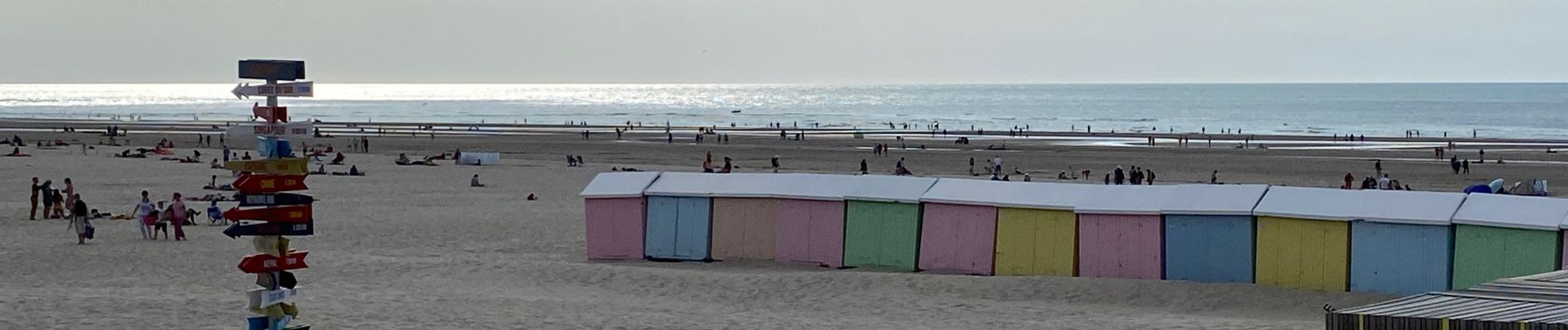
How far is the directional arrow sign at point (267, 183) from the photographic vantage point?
995 cm

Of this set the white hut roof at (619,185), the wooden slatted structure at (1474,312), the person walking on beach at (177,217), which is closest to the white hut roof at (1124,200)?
the white hut roof at (619,185)

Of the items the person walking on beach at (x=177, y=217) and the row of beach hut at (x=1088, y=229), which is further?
the person walking on beach at (x=177, y=217)

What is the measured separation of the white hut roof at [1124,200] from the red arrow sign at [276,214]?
32.6 ft

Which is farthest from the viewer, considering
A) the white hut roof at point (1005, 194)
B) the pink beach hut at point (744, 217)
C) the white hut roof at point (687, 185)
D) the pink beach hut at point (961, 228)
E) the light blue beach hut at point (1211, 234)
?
the white hut roof at point (687, 185)

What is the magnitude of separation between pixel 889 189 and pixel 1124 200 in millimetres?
2827

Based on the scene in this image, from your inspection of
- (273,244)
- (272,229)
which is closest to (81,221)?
(273,244)

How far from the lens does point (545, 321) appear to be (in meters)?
14.5

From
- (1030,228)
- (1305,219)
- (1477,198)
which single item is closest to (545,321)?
(1030,228)

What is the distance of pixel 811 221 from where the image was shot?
64.7 ft

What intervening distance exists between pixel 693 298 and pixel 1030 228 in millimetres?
4057

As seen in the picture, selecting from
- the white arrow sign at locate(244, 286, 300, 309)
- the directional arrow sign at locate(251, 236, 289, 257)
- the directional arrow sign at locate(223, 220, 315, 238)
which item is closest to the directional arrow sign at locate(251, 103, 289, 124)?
the directional arrow sign at locate(223, 220, 315, 238)

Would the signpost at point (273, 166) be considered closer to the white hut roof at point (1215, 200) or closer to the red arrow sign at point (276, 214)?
the red arrow sign at point (276, 214)

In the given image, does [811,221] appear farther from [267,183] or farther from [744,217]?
[267,183]

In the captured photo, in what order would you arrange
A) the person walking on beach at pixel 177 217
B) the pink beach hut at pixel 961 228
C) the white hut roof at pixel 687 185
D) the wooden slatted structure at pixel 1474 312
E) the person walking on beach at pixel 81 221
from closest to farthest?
the wooden slatted structure at pixel 1474 312, the pink beach hut at pixel 961 228, the white hut roof at pixel 687 185, the person walking on beach at pixel 81 221, the person walking on beach at pixel 177 217
